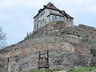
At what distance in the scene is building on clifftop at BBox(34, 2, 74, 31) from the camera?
5991 centimetres

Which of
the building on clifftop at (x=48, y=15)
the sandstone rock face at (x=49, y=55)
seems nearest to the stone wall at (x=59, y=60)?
the sandstone rock face at (x=49, y=55)

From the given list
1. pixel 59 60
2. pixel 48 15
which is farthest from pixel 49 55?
pixel 48 15

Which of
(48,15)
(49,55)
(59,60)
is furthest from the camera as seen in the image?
(48,15)

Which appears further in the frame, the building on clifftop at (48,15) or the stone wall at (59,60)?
the building on clifftop at (48,15)

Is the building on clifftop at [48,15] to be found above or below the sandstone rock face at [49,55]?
above

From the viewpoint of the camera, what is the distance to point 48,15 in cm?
5947

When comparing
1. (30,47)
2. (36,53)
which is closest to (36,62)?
(36,53)

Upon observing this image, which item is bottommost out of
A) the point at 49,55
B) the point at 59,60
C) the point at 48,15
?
the point at 59,60

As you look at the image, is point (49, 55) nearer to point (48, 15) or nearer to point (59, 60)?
point (59, 60)

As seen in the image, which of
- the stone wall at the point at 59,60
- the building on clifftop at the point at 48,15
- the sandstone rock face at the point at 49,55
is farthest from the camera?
the building on clifftop at the point at 48,15

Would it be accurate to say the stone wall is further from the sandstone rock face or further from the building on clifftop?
the building on clifftop

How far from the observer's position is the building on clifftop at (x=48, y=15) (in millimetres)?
59906

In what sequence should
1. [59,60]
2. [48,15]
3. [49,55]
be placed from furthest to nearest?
[48,15]
[49,55]
[59,60]

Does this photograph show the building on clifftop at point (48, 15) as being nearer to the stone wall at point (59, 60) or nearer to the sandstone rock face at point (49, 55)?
the sandstone rock face at point (49, 55)
